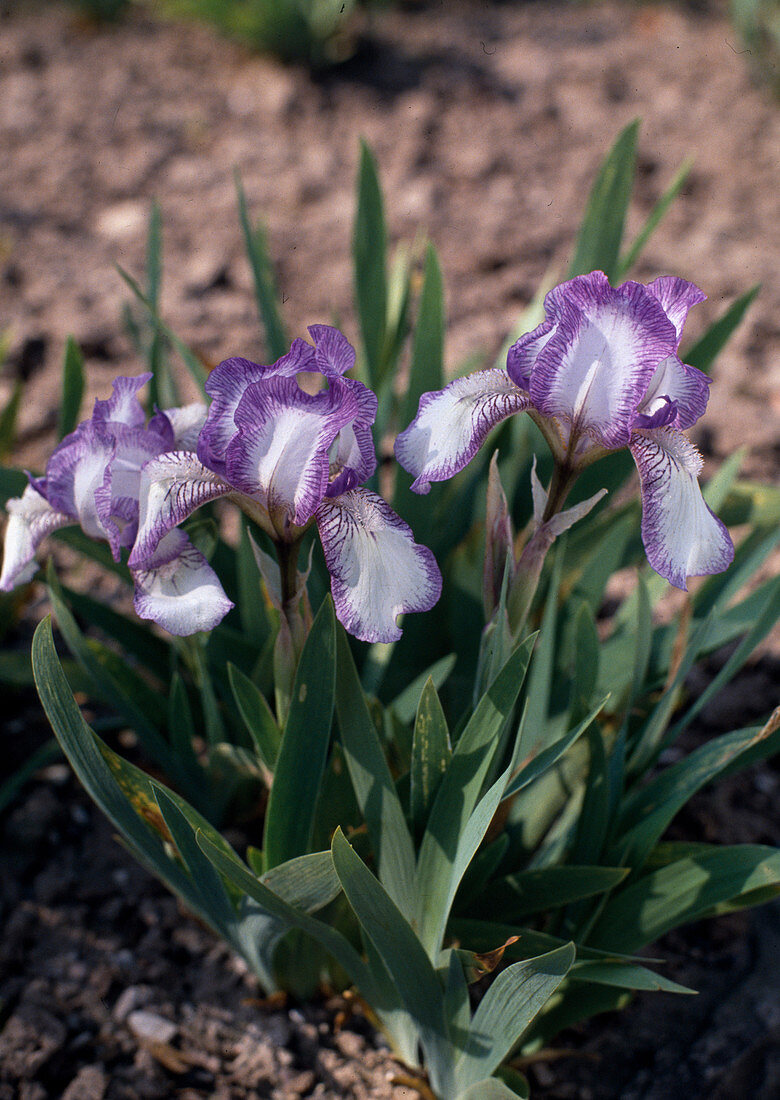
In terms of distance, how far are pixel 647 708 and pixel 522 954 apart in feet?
1.52

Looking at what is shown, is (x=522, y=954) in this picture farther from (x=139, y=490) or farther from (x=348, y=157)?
(x=348, y=157)

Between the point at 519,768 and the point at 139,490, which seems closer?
the point at 139,490

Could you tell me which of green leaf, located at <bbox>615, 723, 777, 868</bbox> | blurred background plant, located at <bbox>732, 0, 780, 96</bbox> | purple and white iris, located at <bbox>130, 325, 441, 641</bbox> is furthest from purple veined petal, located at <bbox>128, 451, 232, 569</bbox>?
blurred background plant, located at <bbox>732, 0, 780, 96</bbox>

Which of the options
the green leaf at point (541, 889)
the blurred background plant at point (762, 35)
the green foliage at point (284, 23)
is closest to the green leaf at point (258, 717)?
the green leaf at point (541, 889)

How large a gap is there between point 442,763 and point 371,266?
95 centimetres

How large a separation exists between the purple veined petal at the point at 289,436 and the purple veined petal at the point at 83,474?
0.16m

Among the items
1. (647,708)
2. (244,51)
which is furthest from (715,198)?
(647,708)

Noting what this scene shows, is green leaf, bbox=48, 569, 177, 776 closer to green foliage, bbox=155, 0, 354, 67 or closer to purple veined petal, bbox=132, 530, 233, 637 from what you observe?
purple veined petal, bbox=132, 530, 233, 637

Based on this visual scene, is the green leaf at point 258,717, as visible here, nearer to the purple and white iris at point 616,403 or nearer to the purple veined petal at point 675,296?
the purple and white iris at point 616,403

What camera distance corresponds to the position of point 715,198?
3.07 m

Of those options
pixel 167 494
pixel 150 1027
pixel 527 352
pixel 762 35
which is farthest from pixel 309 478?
pixel 762 35

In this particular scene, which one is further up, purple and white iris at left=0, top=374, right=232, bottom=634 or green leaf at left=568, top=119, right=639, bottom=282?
green leaf at left=568, top=119, right=639, bottom=282

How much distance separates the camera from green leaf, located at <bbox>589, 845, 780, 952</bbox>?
1.07m

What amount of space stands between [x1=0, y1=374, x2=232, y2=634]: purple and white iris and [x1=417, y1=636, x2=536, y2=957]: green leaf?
0.32m
